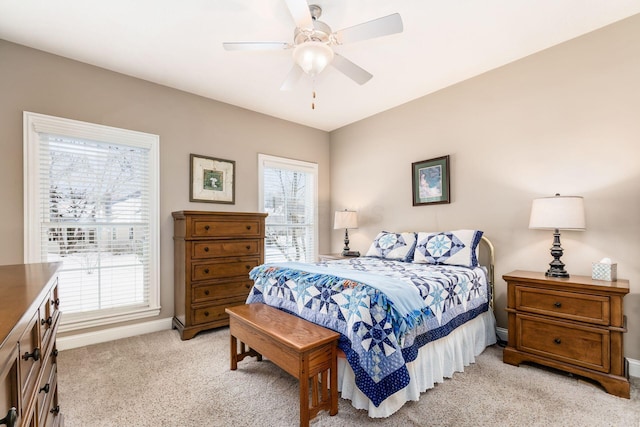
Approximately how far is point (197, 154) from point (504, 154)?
3.37m

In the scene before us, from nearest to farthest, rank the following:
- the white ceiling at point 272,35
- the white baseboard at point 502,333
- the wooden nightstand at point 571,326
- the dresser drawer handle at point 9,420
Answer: the dresser drawer handle at point 9,420
the wooden nightstand at point 571,326
the white ceiling at point 272,35
the white baseboard at point 502,333

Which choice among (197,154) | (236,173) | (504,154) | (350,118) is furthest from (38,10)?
(504,154)

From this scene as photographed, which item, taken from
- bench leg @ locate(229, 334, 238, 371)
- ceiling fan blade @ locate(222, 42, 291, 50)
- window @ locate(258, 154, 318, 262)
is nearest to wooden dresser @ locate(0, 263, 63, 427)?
bench leg @ locate(229, 334, 238, 371)

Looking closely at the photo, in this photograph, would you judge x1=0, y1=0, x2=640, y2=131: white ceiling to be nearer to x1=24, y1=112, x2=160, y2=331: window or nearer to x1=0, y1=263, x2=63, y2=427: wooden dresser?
x1=24, y1=112, x2=160, y2=331: window

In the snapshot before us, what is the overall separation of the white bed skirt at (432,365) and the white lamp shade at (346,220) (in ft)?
6.49

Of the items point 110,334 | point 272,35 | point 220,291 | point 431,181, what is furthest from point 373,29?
point 110,334

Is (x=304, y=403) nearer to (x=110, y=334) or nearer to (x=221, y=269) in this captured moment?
(x=221, y=269)

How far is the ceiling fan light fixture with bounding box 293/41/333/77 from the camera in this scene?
2.12m

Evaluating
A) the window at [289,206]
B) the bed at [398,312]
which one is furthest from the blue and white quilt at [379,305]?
the window at [289,206]

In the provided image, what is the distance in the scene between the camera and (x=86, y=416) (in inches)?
72.9

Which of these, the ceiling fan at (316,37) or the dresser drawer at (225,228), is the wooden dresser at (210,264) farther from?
the ceiling fan at (316,37)

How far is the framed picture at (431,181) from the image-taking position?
3.52 metres

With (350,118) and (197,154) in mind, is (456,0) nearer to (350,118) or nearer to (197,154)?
(350,118)

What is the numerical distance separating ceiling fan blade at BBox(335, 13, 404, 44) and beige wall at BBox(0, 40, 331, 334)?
2.24 metres
